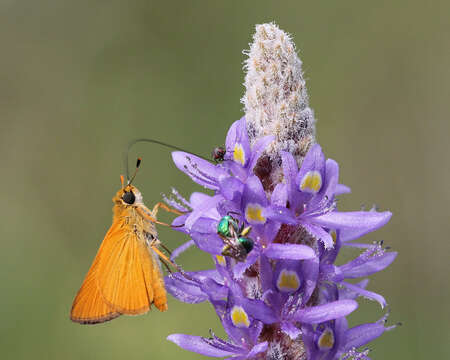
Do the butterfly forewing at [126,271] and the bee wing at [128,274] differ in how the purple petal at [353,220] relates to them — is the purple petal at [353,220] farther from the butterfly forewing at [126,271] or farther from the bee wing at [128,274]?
the butterfly forewing at [126,271]

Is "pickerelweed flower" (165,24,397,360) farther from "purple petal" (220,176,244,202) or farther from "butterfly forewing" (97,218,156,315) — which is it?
"butterfly forewing" (97,218,156,315)

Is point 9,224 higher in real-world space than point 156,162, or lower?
lower

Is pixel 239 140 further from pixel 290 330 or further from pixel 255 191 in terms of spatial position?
pixel 290 330

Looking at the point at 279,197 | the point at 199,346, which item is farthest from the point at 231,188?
the point at 199,346

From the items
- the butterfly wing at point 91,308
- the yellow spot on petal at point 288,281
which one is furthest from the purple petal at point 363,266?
the butterfly wing at point 91,308

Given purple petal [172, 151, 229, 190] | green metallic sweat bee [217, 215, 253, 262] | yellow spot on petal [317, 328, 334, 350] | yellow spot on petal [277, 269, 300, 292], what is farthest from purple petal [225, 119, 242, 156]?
yellow spot on petal [317, 328, 334, 350]

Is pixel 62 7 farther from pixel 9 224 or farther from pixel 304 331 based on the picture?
pixel 304 331

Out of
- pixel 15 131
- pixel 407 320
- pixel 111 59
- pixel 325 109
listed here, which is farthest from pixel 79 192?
pixel 407 320
